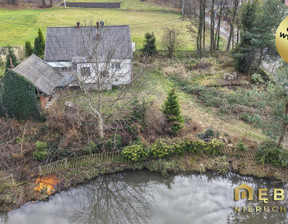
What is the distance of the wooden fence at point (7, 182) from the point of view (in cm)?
1784

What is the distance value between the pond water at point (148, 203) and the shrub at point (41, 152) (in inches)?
127

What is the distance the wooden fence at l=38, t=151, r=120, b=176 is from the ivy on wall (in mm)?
5250

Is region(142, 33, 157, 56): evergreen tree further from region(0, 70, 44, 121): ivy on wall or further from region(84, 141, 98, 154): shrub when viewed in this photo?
region(84, 141, 98, 154): shrub

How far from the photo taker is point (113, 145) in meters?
21.0

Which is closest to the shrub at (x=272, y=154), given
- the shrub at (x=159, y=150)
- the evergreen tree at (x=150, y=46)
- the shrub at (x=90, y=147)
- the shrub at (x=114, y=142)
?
the shrub at (x=159, y=150)

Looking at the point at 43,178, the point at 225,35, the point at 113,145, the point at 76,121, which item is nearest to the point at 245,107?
the point at 113,145

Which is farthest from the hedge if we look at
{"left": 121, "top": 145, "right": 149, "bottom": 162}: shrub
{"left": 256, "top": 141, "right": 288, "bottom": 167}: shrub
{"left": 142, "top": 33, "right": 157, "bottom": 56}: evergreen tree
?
{"left": 142, "top": 33, "right": 157, "bottom": 56}: evergreen tree

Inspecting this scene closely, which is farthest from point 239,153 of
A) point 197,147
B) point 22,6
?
point 22,6

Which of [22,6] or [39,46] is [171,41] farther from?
[22,6]

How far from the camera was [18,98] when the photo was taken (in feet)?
73.4

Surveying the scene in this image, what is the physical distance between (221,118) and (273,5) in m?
13.5

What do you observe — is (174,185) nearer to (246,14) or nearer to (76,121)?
(76,121)

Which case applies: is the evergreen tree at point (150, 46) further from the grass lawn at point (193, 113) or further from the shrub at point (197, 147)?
the shrub at point (197, 147)

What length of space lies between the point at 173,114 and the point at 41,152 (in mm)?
10338
